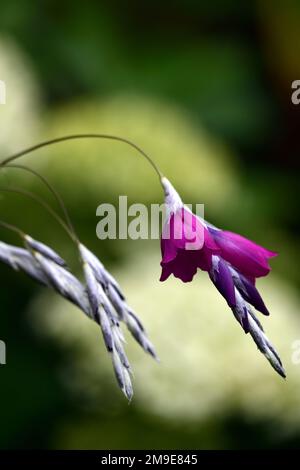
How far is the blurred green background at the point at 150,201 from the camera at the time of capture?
231 centimetres

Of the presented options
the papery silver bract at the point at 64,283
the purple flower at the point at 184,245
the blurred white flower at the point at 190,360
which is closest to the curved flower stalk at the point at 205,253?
the purple flower at the point at 184,245

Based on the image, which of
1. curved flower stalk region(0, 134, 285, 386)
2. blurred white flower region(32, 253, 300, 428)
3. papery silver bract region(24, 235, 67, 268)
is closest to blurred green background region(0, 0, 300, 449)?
blurred white flower region(32, 253, 300, 428)

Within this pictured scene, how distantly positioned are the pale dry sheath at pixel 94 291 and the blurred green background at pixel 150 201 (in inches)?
5.4

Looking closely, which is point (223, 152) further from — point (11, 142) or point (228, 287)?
point (228, 287)

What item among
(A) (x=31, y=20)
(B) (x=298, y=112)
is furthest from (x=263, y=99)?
(A) (x=31, y=20)

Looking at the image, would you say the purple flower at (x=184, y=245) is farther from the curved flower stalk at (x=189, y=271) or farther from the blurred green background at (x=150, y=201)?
the blurred green background at (x=150, y=201)

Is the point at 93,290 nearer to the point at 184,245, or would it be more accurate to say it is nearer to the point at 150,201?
the point at 184,245

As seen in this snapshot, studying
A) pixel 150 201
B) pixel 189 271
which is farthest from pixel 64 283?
pixel 150 201

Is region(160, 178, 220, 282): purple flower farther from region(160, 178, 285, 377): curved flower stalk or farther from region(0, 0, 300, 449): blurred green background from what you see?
region(0, 0, 300, 449): blurred green background

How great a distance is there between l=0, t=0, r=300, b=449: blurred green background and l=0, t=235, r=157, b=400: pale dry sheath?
14 centimetres

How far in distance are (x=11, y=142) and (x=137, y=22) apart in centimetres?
202

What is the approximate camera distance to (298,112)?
4008 mm

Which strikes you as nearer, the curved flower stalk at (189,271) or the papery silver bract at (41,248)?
the curved flower stalk at (189,271)

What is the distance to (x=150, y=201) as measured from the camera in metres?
2.79
